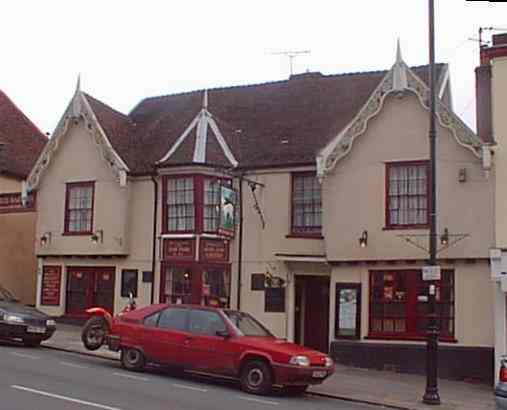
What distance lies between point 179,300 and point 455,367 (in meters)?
8.30

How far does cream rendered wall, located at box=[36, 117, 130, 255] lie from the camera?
83.0 ft

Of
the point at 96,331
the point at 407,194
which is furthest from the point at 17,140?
the point at 407,194

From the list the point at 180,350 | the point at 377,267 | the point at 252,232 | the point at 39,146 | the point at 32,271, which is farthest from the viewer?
the point at 39,146

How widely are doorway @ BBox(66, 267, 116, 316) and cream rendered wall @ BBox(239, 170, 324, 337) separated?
183 inches

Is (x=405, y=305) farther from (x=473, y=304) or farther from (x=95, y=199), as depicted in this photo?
(x=95, y=199)

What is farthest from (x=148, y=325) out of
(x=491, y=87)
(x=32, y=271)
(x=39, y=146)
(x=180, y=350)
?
(x=39, y=146)

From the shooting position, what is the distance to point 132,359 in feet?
55.9

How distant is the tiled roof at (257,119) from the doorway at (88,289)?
11.6 feet

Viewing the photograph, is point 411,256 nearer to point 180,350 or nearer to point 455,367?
point 455,367

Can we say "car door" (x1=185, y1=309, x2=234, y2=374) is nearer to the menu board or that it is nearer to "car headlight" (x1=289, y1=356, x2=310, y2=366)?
"car headlight" (x1=289, y1=356, x2=310, y2=366)

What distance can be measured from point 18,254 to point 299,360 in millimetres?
17807

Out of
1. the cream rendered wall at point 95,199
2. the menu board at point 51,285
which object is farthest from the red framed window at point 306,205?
the menu board at point 51,285

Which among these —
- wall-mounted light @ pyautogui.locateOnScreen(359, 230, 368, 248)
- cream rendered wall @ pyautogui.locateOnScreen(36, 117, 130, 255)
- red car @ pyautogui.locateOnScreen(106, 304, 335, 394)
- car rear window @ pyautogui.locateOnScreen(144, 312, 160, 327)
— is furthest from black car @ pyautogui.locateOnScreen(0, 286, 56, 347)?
wall-mounted light @ pyautogui.locateOnScreen(359, 230, 368, 248)

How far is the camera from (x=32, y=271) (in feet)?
98.6
